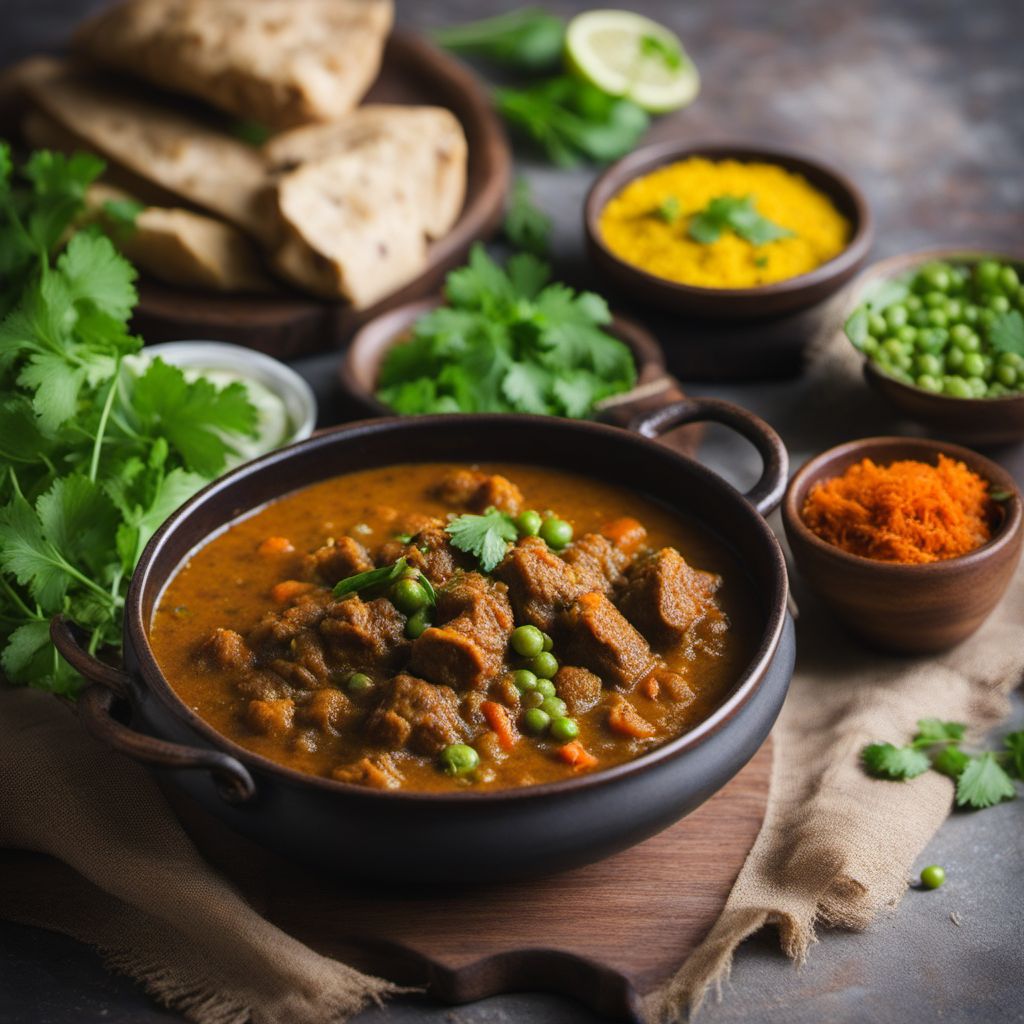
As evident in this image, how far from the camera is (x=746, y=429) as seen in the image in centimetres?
485

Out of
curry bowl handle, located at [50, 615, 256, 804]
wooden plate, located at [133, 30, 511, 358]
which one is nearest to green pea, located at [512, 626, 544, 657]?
curry bowl handle, located at [50, 615, 256, 804]

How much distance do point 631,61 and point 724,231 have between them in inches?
87.5

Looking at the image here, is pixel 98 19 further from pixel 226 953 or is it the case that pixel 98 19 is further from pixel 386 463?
pixel 226 953

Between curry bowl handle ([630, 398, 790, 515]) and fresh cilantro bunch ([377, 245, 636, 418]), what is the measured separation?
0.85 m

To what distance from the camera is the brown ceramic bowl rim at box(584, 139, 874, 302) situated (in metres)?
6.43

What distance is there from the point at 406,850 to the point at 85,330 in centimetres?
250

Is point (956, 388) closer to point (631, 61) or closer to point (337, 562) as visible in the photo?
point (337, 562)

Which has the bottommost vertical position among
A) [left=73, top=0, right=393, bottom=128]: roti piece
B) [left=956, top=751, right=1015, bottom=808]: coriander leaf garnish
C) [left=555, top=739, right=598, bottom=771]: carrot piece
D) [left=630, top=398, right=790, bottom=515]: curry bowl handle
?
[left=956, top=751, right=1015, bottom=808]: coriander leaf garnish

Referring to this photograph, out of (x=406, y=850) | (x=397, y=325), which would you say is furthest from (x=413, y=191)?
(x=406, y=850)

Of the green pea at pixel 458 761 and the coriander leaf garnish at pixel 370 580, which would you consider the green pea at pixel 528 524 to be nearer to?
the coriander leaf garnish at pixel 370 580

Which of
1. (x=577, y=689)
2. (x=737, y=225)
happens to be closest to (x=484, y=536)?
(x=577, y=689)

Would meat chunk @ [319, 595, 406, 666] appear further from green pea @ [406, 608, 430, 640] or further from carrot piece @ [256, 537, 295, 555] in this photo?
carrot piece @ [256, 537, 295, 555]

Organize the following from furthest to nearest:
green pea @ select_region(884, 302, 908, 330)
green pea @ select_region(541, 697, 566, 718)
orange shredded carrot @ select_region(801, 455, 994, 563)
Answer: green pea @ select_region(884, 302, 908, 330)
orange shredded carrot @ select_region(801, 455, 994, 563)
green pea @ select_region(541, 697, 566, 718)

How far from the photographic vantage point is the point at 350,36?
733 cm
